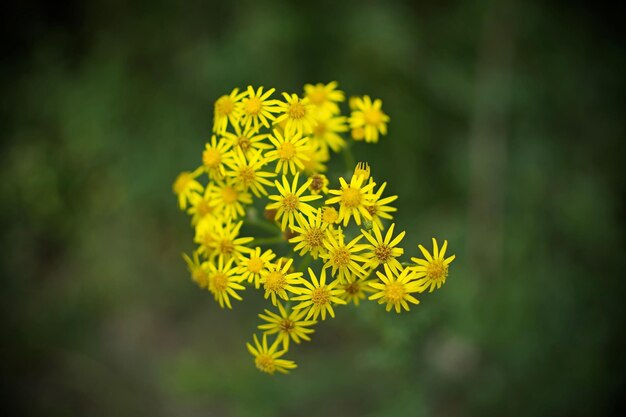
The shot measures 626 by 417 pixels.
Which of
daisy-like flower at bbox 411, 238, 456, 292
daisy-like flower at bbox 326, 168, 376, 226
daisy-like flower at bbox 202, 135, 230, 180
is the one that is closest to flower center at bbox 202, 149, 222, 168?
daisy-like flower at bbox 202, 135, 230, 180

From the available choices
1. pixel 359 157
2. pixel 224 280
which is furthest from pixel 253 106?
pixel 359 157

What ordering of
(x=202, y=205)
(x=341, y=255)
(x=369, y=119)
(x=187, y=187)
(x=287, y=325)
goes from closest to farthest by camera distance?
(x=341, y=255), (x=287, y=325), (x=202, y=205), (x=187, y=187), (x=369, y=119)

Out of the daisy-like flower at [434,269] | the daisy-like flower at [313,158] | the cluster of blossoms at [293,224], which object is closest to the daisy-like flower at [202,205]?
the cluster of blossoms at [293,224]

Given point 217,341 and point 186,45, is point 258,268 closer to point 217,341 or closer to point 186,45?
point 217,341

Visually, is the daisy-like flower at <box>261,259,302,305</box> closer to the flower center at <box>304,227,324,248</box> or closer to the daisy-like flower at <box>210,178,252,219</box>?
the flower center at <box>304,227,324,248</box>

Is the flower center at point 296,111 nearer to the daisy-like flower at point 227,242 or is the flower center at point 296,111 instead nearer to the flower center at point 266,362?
the daisy-like flower at point 227,242

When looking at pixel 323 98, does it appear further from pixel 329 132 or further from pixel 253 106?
pixel 253 106
